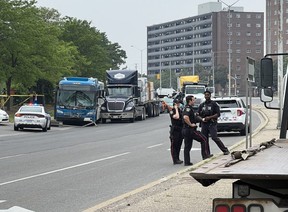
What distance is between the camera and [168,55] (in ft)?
655

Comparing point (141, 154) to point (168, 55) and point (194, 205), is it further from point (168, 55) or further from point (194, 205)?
point (168, 55)

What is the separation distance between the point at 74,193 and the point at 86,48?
71935 mm

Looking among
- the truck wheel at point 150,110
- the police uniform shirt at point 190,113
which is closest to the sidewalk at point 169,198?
the police uniform shirt at point 190,113

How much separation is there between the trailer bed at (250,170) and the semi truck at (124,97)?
133ft

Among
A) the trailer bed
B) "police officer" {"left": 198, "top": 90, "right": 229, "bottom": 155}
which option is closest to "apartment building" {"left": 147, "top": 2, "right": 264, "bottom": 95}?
"police officer" {"left": 198, "top": 90, "right": 229, "bottom": 155}

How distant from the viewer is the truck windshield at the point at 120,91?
48.1 m

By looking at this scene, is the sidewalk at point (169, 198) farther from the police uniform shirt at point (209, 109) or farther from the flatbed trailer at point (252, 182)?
the police uniform shirt at point (209, 109)

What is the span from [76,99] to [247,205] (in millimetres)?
38967

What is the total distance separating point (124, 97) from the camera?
4762cm

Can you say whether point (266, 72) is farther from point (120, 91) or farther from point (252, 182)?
point (120, 91)

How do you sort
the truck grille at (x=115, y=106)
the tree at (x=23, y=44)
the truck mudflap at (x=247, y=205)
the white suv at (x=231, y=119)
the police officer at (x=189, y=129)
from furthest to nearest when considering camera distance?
the tree at (x=23, y=44)
the truck grille at (x=115, y=106)
the white suv at (x=231, y=119)
the police officer at (x=189, y=129)
the truck mudflap at (x=247, y=205)

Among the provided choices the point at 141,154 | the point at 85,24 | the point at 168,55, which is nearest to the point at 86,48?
the point at 85,24

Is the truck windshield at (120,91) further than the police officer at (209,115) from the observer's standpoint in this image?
Yes

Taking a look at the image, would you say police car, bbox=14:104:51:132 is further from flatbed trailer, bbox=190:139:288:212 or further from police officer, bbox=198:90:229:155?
flatbed trailer, bbox=190:139:288:212
